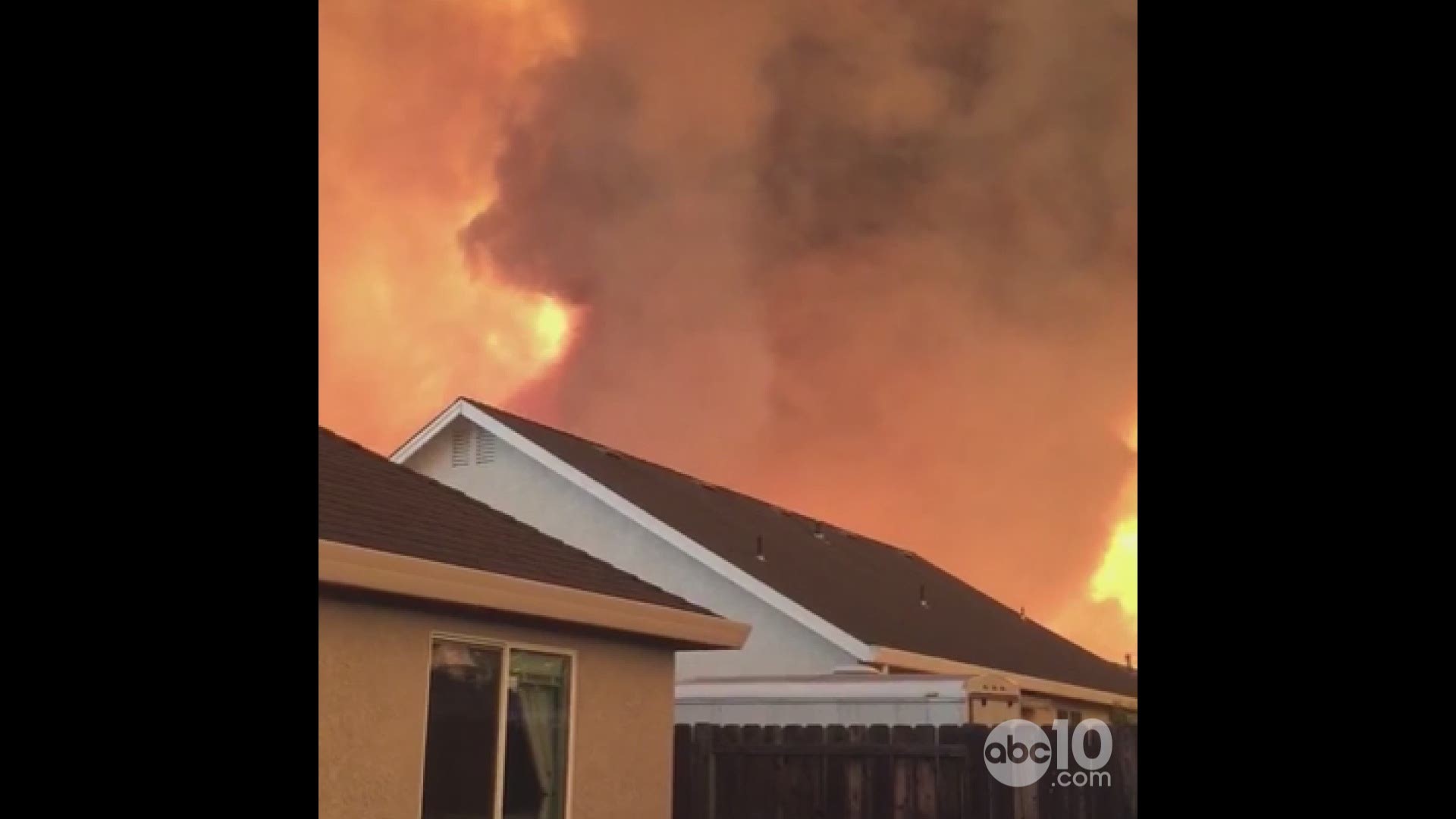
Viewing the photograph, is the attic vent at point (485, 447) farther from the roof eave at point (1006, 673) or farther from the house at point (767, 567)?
the roof eave at point (1006, 673)

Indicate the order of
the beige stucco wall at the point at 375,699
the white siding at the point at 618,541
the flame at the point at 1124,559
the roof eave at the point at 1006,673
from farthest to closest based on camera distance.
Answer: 1. the white siding at the point at 618,541
2. the roof eave at the point at 1006,673
3. the flame at the point at 1124,559
4. the beige stucco wall at the point at 375,699

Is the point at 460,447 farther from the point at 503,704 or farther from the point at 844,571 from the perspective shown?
the point at 844,571

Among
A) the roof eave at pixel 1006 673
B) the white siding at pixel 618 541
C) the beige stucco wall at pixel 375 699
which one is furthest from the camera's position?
the white siding at pixel 618 541

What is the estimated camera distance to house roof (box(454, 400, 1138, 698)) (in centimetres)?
292

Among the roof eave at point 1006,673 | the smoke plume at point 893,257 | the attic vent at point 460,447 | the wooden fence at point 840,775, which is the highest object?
the smoke plume at point 893,257

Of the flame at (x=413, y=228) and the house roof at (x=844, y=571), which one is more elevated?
the flame at (x=413, y=228)

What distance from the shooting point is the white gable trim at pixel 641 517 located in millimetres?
2887

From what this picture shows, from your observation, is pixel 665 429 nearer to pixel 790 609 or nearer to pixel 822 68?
pixel 790 609

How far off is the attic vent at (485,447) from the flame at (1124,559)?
1.30 meters

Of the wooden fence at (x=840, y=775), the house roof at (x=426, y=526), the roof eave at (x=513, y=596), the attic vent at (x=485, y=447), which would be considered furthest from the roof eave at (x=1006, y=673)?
the attic vent at (x=485, y=447)
